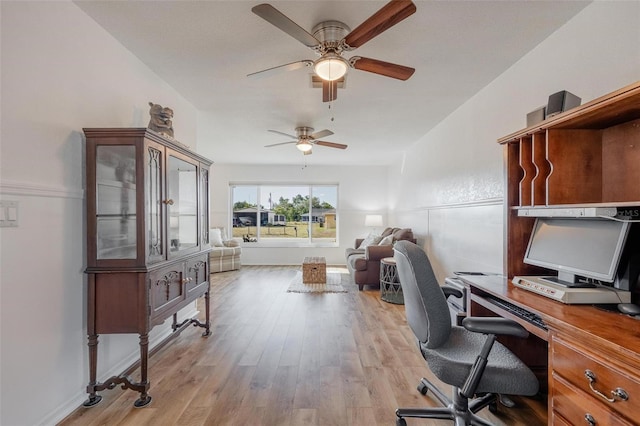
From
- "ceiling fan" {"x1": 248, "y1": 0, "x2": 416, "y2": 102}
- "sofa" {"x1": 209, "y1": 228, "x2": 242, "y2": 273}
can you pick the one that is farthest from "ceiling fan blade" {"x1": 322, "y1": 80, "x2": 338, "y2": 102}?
"sofa" {"x1": 209, "y1": 228, "x2": 242, "y2": 273}

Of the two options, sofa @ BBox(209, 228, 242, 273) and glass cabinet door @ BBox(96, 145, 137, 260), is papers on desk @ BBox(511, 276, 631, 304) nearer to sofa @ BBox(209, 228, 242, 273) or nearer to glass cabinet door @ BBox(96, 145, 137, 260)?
glass cabinet door @ BBox(96, 145, 137, 260)

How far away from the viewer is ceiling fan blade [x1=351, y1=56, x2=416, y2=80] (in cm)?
203

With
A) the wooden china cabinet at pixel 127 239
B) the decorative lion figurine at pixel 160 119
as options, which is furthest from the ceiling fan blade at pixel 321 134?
the wooden china cabinet at pixel 127 239

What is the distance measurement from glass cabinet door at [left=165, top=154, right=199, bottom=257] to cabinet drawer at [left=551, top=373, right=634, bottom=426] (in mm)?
2409

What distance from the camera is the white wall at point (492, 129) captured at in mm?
1683

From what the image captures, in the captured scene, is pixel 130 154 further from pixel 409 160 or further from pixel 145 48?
pixel 409 160

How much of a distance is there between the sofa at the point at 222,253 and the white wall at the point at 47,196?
166 inches

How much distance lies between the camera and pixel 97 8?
1860mm

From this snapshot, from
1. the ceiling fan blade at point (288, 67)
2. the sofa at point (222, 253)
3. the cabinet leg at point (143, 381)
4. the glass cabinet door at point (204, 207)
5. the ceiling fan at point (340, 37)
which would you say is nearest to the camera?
the ceiling fan at point (340, 37)

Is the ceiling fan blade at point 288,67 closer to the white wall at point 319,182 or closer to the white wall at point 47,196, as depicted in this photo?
the white wall at point 47,196

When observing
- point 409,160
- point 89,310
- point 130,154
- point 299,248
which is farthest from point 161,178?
point 299,248

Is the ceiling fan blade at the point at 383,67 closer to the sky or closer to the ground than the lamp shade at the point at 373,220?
closer to the sky

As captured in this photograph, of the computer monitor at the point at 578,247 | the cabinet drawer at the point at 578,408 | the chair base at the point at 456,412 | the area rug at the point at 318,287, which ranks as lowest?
the area rug at the point at 318,287

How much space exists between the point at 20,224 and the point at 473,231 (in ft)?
11.8
